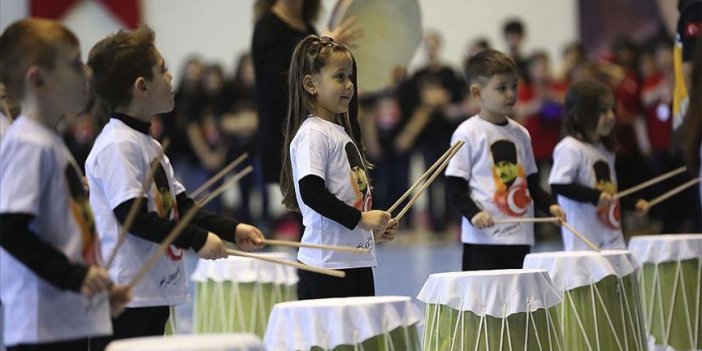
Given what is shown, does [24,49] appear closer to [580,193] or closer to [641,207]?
[580,193]

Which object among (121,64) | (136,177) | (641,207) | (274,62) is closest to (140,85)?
(121,64)

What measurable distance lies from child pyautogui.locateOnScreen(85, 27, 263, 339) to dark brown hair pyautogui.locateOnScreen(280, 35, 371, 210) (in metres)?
0.57

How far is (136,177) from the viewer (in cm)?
306

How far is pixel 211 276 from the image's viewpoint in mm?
4762

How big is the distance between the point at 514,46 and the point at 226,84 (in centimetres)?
255

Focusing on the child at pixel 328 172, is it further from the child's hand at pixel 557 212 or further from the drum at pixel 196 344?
the drum at pixel 196 344

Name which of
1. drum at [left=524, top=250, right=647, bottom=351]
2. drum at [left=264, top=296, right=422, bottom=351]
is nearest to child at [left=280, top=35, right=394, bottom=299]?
drum at [left=264, top=296, right=422, bottom=351]

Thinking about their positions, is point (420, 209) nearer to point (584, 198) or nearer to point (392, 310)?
point (584, 198)

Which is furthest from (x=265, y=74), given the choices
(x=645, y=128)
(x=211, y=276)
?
(x=645, y=128)

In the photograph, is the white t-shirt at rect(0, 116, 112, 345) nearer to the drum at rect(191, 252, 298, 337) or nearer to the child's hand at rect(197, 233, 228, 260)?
the child's hand at rect(197, 233, 228, 260)

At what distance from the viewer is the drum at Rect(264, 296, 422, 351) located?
9.40ft

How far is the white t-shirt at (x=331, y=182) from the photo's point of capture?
354 cm

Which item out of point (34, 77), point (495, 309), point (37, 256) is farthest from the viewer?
point (495, 309)

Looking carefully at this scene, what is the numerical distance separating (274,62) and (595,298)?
61.3 inches
